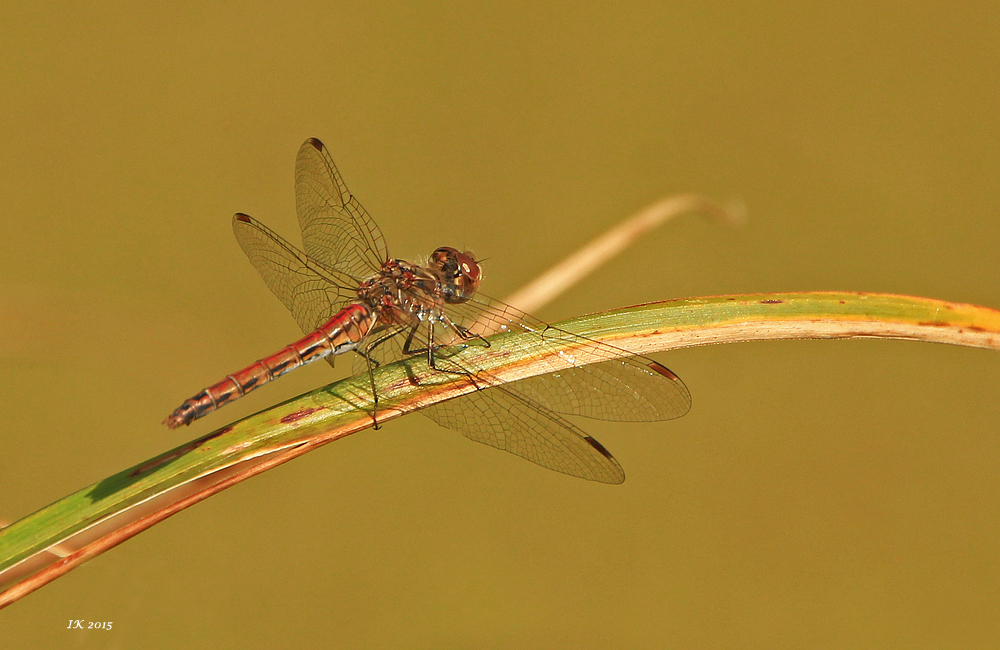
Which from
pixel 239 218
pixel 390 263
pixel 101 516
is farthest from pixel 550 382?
pixel 239 218

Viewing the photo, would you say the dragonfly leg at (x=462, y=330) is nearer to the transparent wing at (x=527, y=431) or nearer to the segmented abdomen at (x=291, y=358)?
the transparent wing at (x=527, y=431)

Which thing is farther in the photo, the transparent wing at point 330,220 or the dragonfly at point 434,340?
the transparent wing at point 330,220

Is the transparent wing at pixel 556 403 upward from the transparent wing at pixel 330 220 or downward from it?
downward

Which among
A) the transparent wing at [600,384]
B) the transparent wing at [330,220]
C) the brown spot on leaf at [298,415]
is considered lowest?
the brown spot on leaf at [298,415]

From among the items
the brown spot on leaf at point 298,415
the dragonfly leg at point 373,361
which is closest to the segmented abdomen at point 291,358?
the dragonfly leg at point 373,361

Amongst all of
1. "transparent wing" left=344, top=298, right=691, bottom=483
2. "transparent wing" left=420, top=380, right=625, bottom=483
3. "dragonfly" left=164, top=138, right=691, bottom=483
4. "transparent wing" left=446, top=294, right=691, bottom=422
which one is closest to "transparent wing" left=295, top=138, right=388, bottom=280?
"dragonfly" left=164, top=138, right=691, bottom=483

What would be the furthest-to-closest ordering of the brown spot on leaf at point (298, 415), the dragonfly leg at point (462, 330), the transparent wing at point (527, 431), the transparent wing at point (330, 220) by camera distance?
the transparent wing at point (330, 220)
the dragonfly leg at point (462, 330)
the transparent wing at point (527, 431)
the brown spot on leaf at point (298, 415)

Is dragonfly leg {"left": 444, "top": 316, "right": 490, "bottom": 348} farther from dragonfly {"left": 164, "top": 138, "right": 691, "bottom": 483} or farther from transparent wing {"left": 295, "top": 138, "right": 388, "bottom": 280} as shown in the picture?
transparent wing {"left": 295, "top": 138, "right": 388, "bottom": 280}

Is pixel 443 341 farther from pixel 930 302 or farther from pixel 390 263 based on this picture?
pixel 930 302

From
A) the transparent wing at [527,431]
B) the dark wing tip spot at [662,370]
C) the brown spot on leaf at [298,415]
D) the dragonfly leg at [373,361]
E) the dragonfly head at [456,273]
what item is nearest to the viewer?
the brown spot on leaf at [298,415]
